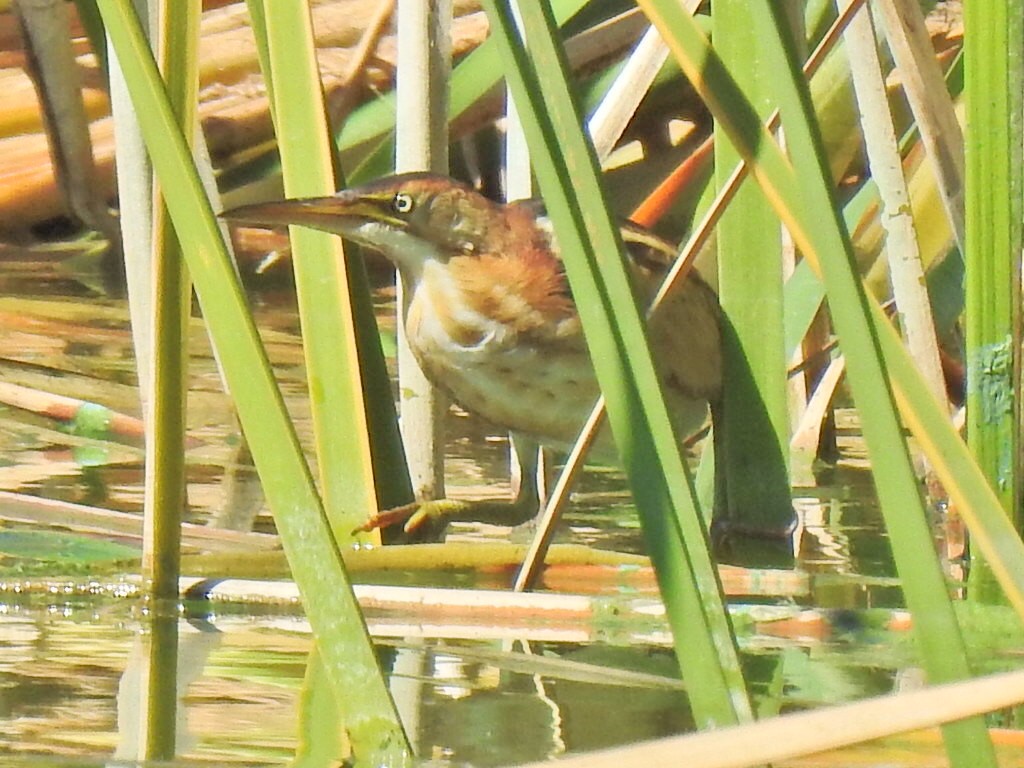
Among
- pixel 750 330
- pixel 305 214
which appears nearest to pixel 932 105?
pixel 750 330

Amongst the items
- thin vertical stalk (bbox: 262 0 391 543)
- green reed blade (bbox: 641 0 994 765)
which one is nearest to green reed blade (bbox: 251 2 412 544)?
thin vertical stalk (bbox: 262 0 391 543)

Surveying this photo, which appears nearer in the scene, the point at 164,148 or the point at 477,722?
the point at 164,148

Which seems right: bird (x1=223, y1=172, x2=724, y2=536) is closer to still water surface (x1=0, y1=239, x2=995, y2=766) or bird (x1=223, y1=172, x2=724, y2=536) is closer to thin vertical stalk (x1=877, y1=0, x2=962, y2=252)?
still water surface (x1=0, y1=239, x2=995, y2=766)

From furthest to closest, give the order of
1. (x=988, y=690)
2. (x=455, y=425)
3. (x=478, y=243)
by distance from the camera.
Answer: (x=455, y=425)
(x=478, y=243)
(x=988, y=690)

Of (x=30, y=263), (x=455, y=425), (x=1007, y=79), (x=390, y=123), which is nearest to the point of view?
(x=1007, y=79)

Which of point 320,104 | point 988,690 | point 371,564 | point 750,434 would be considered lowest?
point 988,690

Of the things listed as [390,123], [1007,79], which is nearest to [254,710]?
[1007,79]

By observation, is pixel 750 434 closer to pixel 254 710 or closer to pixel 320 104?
pixel 320 104
